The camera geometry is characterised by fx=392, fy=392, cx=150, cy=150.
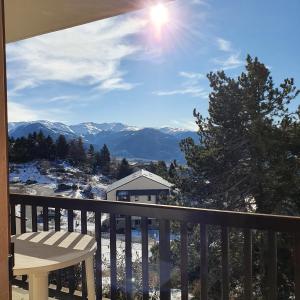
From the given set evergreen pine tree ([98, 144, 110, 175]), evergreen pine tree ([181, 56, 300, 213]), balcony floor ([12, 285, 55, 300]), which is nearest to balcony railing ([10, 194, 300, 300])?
balcony floor ([12, 285, 55, 300])

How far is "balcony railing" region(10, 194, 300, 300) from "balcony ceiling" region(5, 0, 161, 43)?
117cm

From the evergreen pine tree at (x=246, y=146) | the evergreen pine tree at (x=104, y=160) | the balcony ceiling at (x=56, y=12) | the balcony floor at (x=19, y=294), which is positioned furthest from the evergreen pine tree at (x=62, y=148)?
the balcony ceiling at (x=56, y=12)

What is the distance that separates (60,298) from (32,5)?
6.60 ft

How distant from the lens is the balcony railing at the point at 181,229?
6.23 feet

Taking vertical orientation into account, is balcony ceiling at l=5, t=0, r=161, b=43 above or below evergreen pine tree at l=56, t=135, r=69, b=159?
above

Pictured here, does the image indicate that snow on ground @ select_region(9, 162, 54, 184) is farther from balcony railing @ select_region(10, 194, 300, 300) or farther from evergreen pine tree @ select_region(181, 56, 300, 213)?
evergreen pine tree @ select_region(181, 56, 300, 213)

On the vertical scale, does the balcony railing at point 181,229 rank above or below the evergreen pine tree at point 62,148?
below

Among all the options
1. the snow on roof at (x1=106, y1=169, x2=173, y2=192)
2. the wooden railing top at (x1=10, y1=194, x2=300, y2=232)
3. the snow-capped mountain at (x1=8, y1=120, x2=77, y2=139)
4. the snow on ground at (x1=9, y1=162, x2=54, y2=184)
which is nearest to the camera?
the snow on ground at (x1=9, y1=162, x2=54, y2=184)

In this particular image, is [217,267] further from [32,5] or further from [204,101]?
[32,5]

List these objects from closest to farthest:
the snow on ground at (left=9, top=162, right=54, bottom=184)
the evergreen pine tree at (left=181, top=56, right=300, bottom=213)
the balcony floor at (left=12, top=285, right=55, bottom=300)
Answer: the snow on ground at (left=9, top=162, right=54, bottom=184) → the balcony floor at (left=12, top=285, right=55, bottom=300) → the evergreen pine tree at (left=181, top=56, right=300, bottom=213)

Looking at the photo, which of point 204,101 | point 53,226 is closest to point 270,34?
point 204,101

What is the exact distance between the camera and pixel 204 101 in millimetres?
12984

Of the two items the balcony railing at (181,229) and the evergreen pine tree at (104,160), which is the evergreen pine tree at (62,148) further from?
the balcony railing at (181,229)

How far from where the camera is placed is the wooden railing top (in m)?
1.86
